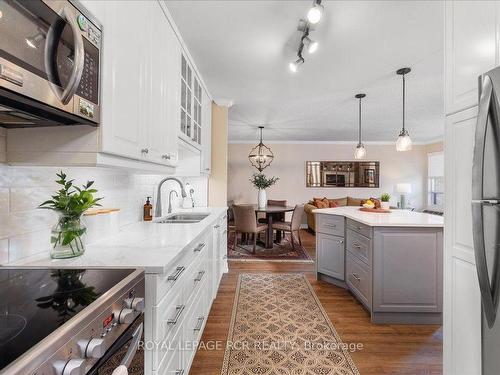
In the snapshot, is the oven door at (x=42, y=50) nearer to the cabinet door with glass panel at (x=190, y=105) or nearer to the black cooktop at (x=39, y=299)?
the black cooktop at (x=39, y=299)

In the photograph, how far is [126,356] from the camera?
83 centimetres

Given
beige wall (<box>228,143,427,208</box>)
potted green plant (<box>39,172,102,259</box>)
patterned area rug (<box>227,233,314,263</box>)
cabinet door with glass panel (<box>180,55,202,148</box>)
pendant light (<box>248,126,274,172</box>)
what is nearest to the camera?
potted green plant (<box>39,172,102,259</box>)

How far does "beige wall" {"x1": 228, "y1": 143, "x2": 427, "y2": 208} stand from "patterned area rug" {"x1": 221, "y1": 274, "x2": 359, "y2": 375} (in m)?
4.44

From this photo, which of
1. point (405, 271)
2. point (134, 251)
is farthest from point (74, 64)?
point (405, 271)

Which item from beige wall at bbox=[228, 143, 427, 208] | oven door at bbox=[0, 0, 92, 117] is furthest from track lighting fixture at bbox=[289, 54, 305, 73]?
beige wall at bbox=[228, 143, 427, 208]

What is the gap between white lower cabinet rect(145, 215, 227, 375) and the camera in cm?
102

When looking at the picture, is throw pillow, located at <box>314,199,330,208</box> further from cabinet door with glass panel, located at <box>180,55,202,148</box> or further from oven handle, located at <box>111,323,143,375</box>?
oven handle, located at <box>111,323,143,375</box>

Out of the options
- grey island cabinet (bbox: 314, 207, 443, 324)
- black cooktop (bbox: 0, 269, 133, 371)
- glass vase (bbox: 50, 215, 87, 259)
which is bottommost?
grey island cabinet (bbox: 314, 207, 443, 324)

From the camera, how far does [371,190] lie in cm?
720

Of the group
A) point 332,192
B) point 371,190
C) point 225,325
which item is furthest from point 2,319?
point 371,190

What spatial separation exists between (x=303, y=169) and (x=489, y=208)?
641 cm

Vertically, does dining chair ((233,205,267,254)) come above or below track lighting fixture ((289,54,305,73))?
below

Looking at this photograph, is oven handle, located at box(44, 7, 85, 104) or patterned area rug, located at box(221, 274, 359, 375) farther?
patterned area rug, located at box(221, 274, 359, 375)

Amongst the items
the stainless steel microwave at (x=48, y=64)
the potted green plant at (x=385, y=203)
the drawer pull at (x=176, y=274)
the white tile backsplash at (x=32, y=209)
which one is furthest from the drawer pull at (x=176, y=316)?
the potted green plant at (x=385, y=203)
